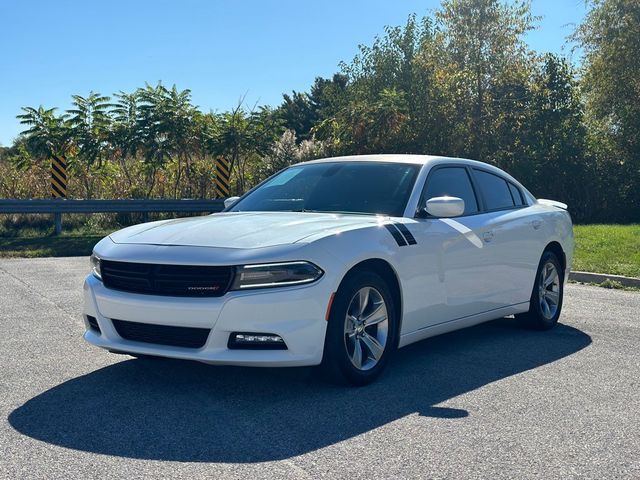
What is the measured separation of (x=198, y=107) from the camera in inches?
891

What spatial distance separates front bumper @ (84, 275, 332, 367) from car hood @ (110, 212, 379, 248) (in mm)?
352

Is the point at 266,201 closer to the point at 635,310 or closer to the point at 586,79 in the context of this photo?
the point at 635,310

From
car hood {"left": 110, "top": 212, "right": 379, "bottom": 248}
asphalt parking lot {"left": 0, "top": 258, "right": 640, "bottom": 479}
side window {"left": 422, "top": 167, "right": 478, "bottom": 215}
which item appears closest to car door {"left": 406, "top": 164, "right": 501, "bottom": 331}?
side window {"left": 422, "top": 167, "right": 478, "bottom": 215}

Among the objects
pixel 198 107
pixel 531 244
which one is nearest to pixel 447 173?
pixel 531 244

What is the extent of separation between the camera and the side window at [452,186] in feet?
20.7

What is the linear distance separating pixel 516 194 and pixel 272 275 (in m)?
3.51

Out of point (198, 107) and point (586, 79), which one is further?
point (586, 79)

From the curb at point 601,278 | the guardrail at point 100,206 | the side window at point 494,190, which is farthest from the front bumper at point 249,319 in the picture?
the guardrail at point 100,206

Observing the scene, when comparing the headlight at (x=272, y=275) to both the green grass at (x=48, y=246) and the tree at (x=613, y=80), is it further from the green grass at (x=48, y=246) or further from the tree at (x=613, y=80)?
the tree at (x=613, y=80)

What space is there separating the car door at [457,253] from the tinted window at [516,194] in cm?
76

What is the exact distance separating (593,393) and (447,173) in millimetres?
2179

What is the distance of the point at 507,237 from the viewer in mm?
6793

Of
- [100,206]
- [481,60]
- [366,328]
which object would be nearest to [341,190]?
[366,328]

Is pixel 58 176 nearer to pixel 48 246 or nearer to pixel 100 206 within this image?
pixel 100 206
